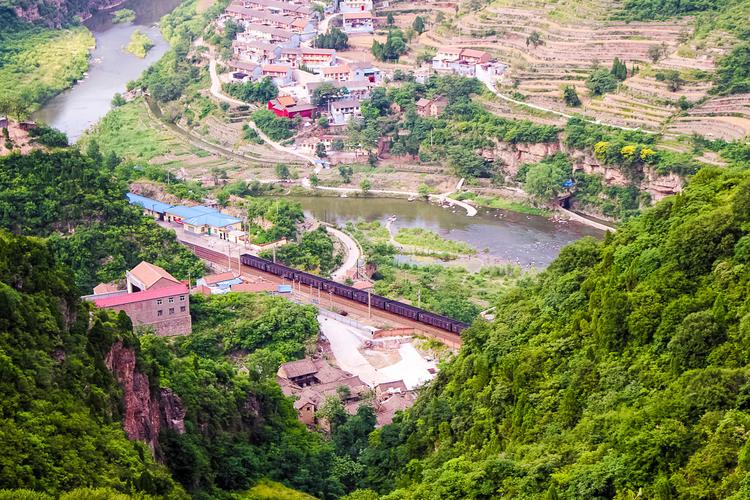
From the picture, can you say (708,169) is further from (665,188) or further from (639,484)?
(665,188)

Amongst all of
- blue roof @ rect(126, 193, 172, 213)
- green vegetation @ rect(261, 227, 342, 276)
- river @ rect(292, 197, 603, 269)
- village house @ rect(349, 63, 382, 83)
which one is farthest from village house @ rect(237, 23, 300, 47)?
green vegetation @ rect(261, 227, 342, 276)

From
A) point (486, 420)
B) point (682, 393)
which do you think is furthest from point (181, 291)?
point (682, 393)

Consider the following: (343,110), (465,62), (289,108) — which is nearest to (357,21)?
(465,62)

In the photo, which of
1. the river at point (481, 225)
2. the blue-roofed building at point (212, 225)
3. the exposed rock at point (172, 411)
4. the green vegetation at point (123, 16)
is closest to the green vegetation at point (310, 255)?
the blue-roofed building at point (212, 225)

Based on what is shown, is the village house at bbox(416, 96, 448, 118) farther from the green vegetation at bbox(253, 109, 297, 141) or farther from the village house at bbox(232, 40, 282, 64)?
the village house at bbox(232, 40, 282, 64)

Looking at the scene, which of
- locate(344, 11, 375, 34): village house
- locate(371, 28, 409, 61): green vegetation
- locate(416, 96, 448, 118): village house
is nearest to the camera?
locate(416, 96, 448, 118): village house

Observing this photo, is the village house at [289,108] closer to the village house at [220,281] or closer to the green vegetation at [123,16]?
the village house at [220,281]

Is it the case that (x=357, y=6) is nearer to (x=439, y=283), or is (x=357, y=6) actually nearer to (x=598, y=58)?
(x=598, y=58)
